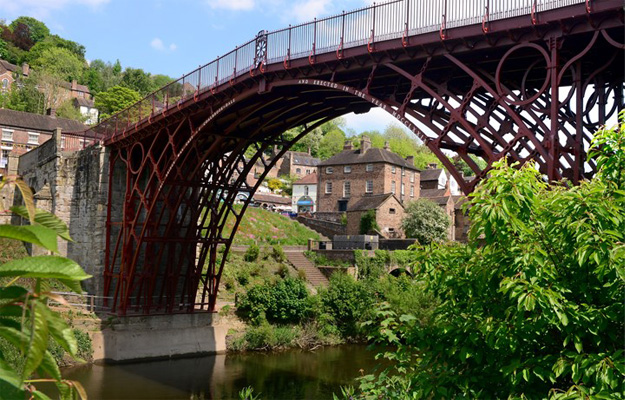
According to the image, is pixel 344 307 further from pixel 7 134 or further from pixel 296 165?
pixel 296 165

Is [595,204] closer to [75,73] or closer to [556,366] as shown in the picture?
[556,366]

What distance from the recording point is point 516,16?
12398mm

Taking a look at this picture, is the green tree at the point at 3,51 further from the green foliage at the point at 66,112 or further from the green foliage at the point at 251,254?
the green foliage at the point at 251,254

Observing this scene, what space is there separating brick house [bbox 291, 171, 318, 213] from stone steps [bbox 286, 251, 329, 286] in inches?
1498

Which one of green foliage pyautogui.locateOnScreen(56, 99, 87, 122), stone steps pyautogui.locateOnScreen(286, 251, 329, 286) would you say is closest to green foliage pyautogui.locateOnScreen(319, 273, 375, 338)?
stone steps pyautogui.locateOnScreen(286, 251, 329, 286)

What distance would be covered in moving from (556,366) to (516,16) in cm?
882

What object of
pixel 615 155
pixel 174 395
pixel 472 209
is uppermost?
pixel 615 155

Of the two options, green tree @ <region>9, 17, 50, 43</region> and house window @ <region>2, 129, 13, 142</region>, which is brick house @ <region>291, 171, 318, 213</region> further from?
green tree @ <region>9, 17, 50, 43</region>

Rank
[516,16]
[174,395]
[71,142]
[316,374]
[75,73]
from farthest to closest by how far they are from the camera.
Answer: [75,73]
[71,142]
[316,374]
[174,395]
[516,16]

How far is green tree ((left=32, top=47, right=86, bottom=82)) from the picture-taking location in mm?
94625

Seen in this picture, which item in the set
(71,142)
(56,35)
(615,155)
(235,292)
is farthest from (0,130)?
(615,155)

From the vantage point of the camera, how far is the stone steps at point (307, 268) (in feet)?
126

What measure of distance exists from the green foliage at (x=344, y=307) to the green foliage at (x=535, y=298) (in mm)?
25739

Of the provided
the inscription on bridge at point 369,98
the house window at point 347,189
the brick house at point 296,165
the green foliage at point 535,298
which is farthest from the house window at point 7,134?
the green foliage at point 535,298
